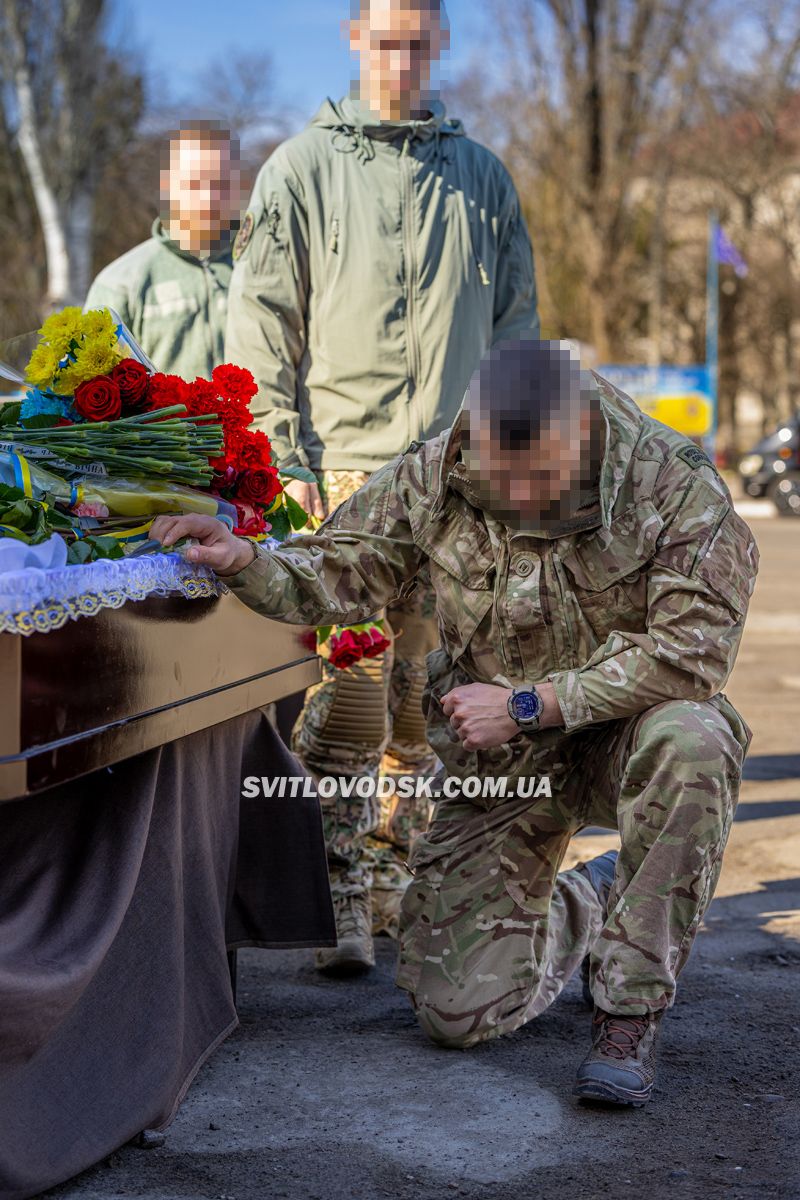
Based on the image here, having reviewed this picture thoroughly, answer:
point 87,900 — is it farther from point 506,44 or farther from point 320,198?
point 506,44

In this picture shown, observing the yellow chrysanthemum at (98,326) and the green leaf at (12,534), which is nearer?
the green leaf at (12,534)

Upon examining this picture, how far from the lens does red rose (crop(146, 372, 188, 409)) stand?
9.39 feet

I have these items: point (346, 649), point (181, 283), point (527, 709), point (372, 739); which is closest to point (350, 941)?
point (372, 739)

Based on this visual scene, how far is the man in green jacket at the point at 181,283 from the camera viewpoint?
4613 millimetres

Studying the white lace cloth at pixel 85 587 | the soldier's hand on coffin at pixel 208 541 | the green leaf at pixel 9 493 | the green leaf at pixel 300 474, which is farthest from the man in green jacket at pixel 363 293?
the green leaf at pixel 9 493

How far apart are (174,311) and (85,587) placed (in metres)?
2.57

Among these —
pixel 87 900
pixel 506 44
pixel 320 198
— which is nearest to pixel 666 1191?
pixel 87 900

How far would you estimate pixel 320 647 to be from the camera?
12.4 feet

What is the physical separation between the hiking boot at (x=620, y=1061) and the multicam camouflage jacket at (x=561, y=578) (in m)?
0.56

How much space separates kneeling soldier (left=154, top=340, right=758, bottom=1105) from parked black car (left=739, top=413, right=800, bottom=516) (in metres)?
19.3

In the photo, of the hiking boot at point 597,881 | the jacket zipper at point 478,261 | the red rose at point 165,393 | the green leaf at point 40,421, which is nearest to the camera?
the green leaf at point 40,421

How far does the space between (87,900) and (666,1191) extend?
1041mm

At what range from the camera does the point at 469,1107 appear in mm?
2779

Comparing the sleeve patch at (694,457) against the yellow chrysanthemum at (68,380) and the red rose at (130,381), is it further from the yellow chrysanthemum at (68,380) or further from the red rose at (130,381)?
the yellow chrysanthemum at (68,380)
